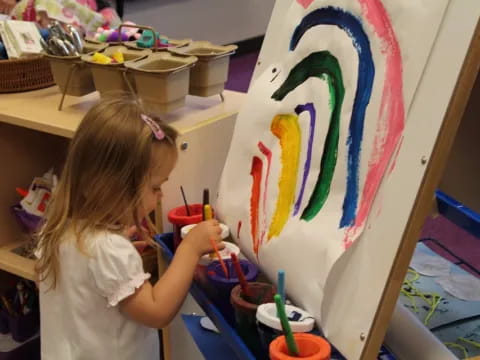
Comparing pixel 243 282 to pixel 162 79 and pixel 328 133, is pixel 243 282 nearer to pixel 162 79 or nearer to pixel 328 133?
pixel 328 133

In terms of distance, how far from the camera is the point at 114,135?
3.21 ft

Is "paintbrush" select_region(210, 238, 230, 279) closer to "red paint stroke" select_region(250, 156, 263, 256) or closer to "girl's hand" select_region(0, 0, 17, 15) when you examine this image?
"red paint stroke" select_region(250, 156, 263, 256)

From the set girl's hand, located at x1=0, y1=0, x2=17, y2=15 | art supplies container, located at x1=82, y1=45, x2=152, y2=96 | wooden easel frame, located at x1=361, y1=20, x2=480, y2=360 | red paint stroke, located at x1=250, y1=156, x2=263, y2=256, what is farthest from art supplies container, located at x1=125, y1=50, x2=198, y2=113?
girl's hand, located at x1=0, y1=0, x2=17, y2=15

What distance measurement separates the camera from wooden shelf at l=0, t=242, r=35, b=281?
1.48 meters

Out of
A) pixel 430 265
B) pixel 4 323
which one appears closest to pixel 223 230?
pixel 430 265

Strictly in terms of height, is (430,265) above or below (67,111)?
below

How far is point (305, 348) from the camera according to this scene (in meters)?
0.79

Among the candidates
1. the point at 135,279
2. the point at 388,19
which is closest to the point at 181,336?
the point at 135,279

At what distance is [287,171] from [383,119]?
0.22 m

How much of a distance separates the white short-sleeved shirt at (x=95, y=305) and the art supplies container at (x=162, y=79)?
Result: 1.07 ft

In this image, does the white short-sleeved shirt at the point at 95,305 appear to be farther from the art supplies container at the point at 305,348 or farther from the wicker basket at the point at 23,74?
the wicker basket at the point at 23,74

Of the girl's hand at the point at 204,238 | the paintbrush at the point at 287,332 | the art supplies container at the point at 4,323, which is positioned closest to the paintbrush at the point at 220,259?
the girl's hand at the point at 204,238

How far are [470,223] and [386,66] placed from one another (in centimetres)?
34

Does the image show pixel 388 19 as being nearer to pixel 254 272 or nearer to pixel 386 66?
pixel 386 66
